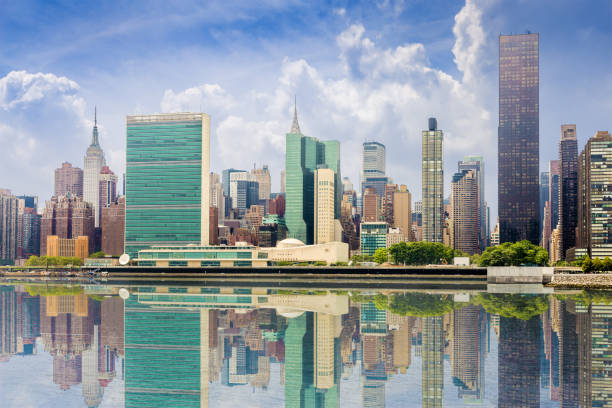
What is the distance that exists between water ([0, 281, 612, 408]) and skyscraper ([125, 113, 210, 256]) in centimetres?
12042

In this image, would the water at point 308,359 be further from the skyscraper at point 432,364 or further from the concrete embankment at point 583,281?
the concrete embankment at point 583,281

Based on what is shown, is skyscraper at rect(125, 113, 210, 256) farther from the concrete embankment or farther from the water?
the water

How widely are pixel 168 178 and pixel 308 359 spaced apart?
149725 millimetres

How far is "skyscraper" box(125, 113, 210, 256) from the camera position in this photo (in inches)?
6875

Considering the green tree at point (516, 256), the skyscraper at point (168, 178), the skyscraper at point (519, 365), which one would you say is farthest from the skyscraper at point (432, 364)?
the skyscraper at point (168, 178)

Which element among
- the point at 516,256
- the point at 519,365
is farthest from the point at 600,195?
the point at 519,365

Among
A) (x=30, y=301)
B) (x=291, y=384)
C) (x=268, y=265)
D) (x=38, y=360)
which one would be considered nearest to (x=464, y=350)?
(x=291, y=384)

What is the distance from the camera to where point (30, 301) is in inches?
2867

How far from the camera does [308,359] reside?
31.6m

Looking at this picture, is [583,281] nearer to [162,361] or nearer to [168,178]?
[162,361]

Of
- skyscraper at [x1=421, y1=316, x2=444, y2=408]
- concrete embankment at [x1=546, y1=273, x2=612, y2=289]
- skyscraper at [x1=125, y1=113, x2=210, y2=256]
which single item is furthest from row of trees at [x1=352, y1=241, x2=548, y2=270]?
skyscraper at [x1=421, y1=316, x2=444, y2=408]

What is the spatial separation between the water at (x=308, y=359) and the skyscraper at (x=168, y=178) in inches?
4741

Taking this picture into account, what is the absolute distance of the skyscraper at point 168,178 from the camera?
174625 mm

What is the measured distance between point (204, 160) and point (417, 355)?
5821 inches
